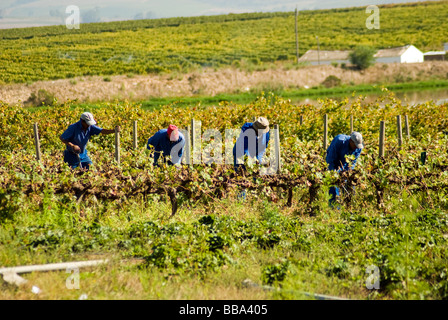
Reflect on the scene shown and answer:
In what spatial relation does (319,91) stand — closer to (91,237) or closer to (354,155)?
(354,155)

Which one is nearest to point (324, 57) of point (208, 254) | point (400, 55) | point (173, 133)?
point (400, 55)

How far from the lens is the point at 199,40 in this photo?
61188 millimetres

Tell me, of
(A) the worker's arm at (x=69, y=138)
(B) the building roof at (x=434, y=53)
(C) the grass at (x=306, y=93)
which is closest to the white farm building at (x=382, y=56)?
(B) the building roof at (x=434, y=53)

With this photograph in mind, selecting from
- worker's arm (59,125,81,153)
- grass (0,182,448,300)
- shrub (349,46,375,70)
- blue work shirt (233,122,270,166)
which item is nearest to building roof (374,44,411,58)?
shrub (349,46,375,70)

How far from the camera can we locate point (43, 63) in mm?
30281

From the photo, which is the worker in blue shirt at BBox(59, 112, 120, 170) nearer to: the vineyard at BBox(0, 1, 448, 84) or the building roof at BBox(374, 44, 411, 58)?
the vineyard at BBox(0, 1, 448, 84)

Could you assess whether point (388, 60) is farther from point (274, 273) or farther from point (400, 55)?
point (274, 273)

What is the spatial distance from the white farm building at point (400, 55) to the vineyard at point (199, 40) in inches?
246

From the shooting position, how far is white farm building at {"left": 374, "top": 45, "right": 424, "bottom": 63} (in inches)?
1976

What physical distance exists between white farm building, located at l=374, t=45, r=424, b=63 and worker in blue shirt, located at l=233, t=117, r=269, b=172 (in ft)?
151

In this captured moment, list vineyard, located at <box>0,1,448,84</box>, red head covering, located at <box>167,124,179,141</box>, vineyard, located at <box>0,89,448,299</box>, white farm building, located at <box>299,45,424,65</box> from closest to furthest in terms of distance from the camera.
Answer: vineyard, located at <box>0,89,448,299</box>
red head covering, located at <box>167,124,179,141</box>
vineyard, located at <box>0,1,448,84</box>
white farm building, located at <box>299,45,424,65</box>

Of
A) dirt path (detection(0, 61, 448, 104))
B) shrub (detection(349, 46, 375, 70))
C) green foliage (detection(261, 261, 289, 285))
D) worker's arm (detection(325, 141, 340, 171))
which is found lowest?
green foliage (detection(261, 261, 289, 285))

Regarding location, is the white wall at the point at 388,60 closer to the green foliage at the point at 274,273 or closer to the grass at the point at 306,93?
the grass at the point at 306,93

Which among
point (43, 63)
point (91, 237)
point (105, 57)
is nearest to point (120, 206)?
point (91, 237)
